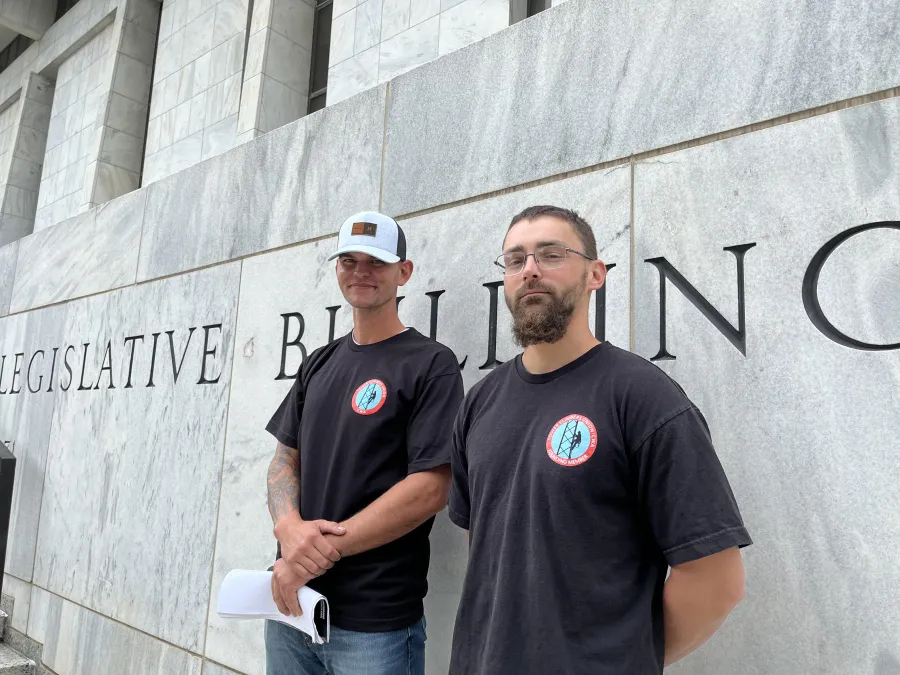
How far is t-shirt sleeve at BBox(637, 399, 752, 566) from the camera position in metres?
1.45

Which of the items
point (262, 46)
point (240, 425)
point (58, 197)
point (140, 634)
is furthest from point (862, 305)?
point (58, 197)

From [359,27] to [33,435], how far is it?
439 cm

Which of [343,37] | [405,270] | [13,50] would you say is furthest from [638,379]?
[13,50]

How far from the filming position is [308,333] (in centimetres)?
381

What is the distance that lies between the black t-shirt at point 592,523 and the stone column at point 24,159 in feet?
37.2

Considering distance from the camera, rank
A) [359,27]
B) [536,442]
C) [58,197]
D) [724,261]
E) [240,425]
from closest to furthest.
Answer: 1. [536,442]
2. [724,261]
3. [240,425]
4. [359,27]
5. [58,197]

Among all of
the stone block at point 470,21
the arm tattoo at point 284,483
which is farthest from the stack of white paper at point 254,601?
the stone block at point 470,21

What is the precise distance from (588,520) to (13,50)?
14.2 metres

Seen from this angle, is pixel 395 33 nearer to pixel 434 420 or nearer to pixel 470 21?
pixel 470 21

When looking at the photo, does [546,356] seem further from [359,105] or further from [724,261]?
[359,105]

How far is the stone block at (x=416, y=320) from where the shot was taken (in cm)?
271

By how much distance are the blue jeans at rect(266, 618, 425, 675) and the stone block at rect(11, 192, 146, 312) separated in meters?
3.72

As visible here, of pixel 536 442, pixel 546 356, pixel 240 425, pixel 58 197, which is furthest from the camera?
pixel 58 197

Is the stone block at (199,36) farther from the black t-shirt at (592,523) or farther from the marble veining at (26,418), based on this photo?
the black t-shirt at (592,523)
